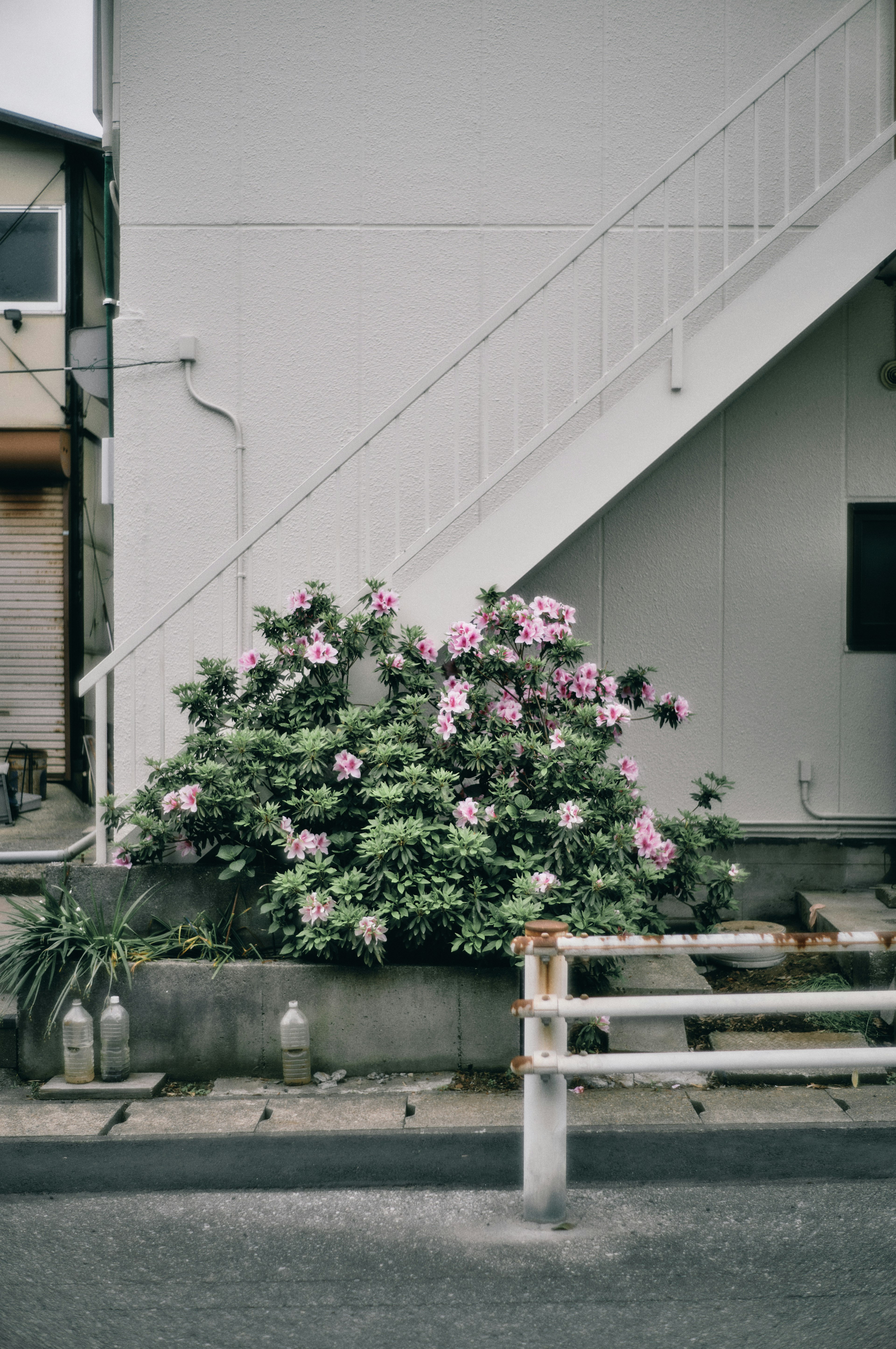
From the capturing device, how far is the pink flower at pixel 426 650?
5.30 m

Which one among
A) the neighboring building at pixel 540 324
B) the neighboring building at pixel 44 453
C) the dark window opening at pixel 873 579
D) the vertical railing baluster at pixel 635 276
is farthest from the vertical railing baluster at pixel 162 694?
the neighboring building at pixel 44 453

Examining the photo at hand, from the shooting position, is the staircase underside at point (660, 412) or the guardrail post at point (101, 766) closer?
the guardrail post at point (101, 766)

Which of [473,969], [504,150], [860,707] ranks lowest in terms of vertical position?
[473,969]

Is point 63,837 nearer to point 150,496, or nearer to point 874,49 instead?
point 150,496

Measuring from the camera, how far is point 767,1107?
181 inches

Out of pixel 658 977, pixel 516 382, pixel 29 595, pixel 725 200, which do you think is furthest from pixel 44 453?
pixel 658 977

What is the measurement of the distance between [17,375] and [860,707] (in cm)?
960

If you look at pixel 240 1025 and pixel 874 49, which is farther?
pixel 874 49

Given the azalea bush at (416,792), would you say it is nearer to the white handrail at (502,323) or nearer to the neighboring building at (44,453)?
the white handrail at (502,323)

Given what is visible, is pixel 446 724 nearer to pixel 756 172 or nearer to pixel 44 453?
pixel 756 172

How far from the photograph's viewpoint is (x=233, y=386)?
21.8 ft

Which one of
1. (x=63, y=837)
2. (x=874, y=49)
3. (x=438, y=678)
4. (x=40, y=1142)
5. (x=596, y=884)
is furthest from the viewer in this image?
(x=63, y=837)

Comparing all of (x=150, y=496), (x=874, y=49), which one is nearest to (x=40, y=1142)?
(x=150, y=496)

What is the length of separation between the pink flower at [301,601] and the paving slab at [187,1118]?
216 centimetres
